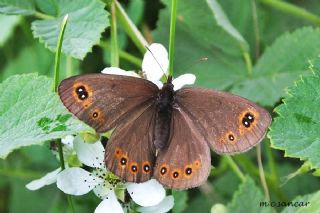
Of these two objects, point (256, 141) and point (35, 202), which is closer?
point (256, 141)

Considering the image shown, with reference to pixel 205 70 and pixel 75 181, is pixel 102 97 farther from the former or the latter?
pixel 205 70

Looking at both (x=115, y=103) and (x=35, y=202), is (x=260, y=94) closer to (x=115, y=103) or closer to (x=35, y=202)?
(x=115, y=103)

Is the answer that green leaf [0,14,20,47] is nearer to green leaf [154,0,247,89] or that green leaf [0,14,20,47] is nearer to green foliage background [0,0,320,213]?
green foliage background [0,0,320,213]

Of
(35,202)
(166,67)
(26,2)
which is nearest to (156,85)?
(166,67)

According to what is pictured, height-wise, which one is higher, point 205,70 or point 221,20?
point 221,20

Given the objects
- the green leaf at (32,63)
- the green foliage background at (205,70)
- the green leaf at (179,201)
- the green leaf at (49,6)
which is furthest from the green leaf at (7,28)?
the green leaf at (179,201)

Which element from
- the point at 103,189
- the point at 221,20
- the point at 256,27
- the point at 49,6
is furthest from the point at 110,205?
the point at 256,27
